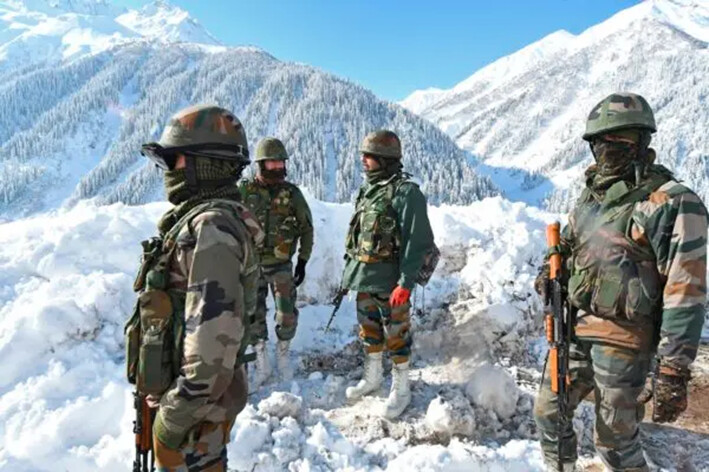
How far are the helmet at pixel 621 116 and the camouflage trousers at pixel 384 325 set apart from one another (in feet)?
8.20

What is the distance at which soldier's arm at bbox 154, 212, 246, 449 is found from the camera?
2.16 meters

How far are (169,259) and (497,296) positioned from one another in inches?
216

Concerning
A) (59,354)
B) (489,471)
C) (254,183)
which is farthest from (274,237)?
(489,471)

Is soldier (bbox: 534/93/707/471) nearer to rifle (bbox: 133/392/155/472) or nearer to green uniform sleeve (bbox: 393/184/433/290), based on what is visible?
green uniform sleeve (bbox: 393/184/433/290)

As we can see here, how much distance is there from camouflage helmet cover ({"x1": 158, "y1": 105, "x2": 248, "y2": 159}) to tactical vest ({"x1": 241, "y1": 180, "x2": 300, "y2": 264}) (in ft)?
10.6

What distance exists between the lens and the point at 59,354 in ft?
17.1

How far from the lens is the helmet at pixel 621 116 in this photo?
3.12 m

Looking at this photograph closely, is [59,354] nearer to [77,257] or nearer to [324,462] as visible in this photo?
[77,257]

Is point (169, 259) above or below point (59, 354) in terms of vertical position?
above

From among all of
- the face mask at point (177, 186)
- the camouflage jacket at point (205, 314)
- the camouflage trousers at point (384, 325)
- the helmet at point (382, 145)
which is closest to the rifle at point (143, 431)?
the camouflage jacket at point (205, 314)

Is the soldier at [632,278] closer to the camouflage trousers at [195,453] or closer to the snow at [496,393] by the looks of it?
the snow at [496,393]

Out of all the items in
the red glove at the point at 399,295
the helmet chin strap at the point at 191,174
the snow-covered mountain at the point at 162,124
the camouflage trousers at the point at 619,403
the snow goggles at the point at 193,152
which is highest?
the snow-covered mountain at the point at 162,124

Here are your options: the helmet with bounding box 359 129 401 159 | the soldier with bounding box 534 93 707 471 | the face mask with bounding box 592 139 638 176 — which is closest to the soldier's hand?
the soldier with bounding box 534 93 707 471

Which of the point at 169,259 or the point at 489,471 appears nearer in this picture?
the point at 169,259
